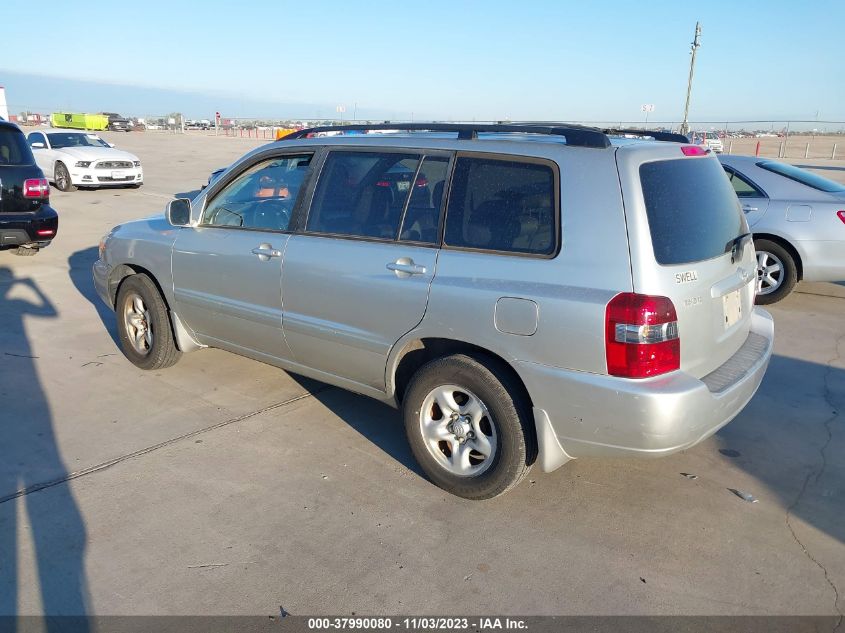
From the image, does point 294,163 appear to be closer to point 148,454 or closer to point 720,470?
point 148,454

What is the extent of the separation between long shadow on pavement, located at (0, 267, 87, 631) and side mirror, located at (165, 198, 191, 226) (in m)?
1.51

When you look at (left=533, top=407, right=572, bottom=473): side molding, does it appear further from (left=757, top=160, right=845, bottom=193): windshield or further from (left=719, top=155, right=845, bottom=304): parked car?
(left=757, top=160, right=845, bottom=193): windshield

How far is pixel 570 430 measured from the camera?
128 inches

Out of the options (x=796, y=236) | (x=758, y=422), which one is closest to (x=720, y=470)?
(x=758, y=422)

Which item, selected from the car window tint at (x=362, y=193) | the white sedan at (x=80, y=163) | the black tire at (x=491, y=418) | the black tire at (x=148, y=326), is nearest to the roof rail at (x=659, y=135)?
the car window tint at (x=362, y=193)

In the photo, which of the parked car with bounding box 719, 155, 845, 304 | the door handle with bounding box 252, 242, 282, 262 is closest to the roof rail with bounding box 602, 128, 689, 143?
the door handle with bounding box 252, 242, 282, 262

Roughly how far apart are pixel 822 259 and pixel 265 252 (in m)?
6.05

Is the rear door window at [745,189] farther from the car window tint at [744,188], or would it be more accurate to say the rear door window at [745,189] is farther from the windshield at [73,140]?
the windshield at [73,140]

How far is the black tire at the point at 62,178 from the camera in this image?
1664 cm

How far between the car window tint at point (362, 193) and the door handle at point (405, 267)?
192 mm

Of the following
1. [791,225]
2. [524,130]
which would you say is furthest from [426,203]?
[791,225]

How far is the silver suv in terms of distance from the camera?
3.08 meters

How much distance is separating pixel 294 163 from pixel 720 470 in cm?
317

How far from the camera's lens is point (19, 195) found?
8.05 meters
